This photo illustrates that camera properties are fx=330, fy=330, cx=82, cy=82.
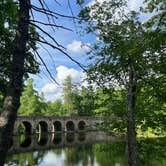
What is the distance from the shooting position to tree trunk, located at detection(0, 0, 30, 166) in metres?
3.73

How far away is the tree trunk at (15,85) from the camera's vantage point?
3.73 metres

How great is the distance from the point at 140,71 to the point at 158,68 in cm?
352

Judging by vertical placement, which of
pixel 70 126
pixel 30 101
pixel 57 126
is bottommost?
pixel 57 126

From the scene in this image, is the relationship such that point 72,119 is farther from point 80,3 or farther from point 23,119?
point 80,3

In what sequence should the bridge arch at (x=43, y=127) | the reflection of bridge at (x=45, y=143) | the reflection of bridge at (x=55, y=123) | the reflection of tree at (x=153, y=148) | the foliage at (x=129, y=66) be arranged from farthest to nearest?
the bridge arch at (x=43, y=127) → the reflection of bridge at (x=55, y=123) → the reflection of bridge at (x=45, y=143) → the reflection of tree at (x=153, y=148) → the foliage at (x=129, y=66)

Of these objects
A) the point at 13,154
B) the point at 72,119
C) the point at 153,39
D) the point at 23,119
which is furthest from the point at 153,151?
the point at 72,119

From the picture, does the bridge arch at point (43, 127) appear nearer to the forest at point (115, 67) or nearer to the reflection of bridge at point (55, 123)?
the reflection of bridge at point (55, 123)

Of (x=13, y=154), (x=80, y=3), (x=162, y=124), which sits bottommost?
(x=13, y=154)

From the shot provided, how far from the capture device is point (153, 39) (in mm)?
8164

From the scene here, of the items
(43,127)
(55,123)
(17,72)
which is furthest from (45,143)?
(17,72)

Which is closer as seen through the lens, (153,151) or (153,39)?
(153,39)

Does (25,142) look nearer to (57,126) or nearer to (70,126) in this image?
(57,126)

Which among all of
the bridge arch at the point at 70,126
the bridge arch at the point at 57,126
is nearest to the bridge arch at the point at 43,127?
the bridge arch at the point at 57,126

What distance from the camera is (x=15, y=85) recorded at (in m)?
3.88
